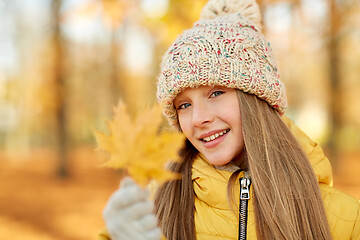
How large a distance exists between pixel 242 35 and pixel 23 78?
19.1 meters

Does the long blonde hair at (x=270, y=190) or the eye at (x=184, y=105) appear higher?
the eye at (x=184, y=105)

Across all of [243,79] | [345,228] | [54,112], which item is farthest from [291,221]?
[54,112]

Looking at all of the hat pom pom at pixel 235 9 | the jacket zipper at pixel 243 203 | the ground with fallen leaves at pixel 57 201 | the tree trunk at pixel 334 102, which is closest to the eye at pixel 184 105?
the jacket zipper at pixel 243 203

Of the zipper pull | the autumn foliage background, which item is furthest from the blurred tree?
the zipper pull

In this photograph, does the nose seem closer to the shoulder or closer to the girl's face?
the girl's face

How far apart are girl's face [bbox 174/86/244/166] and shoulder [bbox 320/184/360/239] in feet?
1.66

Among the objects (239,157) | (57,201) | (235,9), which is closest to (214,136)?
(239,157)

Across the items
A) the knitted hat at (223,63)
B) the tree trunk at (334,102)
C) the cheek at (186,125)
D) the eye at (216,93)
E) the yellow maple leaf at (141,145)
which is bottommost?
the yellow maple leaf at (141,145)

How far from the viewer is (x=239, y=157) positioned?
5.97ft

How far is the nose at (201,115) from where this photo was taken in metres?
1.65

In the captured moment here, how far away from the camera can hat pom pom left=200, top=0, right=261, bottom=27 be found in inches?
80.1

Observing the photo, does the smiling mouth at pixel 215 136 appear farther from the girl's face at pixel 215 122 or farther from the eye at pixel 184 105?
the eye at pixel 184 105

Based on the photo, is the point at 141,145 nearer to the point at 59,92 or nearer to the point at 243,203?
the point at 243,203

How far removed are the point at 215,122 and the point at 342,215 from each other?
0.73m
